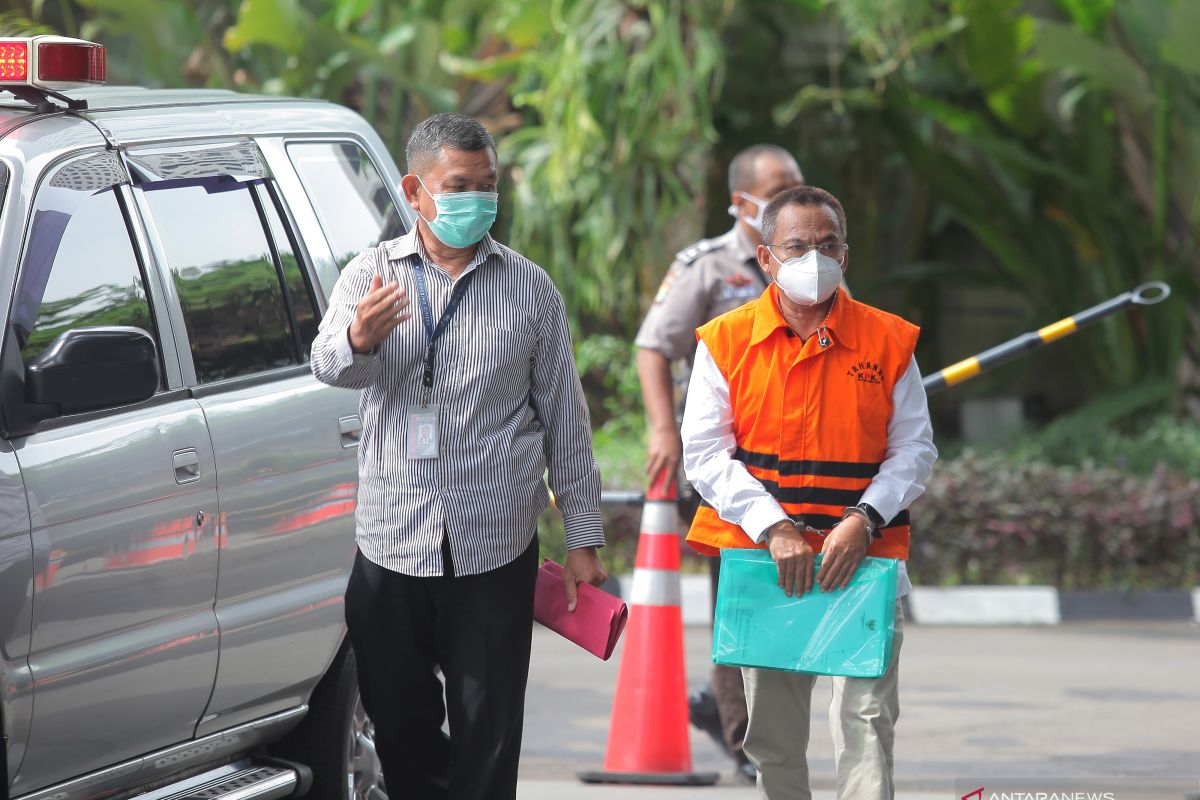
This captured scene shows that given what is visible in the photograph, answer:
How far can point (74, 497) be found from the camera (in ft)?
12.3

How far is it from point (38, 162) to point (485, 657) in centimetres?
145

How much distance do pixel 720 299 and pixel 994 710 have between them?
2.36 metres

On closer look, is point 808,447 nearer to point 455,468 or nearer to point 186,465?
point 455,468

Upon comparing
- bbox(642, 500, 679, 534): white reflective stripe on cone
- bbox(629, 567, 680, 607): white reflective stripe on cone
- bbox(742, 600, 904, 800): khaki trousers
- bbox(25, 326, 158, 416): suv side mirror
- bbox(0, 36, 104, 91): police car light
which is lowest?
bbox(742, 600, 904, 800): khaki trousers

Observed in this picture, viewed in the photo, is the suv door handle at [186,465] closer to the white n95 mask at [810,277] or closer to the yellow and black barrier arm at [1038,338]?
the white n95 mask at [810,277]

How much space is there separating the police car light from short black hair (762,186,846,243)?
1613 mm

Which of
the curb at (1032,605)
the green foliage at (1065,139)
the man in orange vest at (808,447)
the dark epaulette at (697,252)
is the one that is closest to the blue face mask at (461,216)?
the man in orange vest at (808,447)

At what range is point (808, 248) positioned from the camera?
13.5 feet

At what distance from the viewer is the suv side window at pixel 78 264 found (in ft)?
12.5

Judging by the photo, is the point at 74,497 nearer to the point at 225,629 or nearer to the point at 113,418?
the point at 113,418

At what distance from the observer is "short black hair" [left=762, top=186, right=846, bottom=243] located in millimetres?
4164

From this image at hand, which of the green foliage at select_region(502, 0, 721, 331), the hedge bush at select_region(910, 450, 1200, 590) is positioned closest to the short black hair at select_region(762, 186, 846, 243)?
the hedge bush at select_region(910, 450, 1200, 590)

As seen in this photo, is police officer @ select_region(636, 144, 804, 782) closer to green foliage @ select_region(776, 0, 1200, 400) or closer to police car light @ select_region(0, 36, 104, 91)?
police car light @ select_region(0, 36, 104, 91)

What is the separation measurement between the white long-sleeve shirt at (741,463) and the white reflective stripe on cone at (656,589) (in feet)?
6.08
